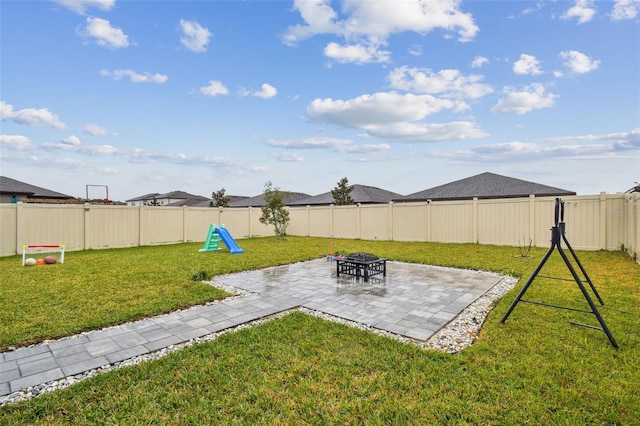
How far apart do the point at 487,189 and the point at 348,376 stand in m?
20.2

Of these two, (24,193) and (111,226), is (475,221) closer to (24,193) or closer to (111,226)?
(111,226)

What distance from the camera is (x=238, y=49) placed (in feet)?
35.1

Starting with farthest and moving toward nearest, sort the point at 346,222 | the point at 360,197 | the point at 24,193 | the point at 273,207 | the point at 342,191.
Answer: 1. the point at 342,191
2. the point at 360,197
3. the point at 24,193
4. the point at 346,222
5. the point at 273,207

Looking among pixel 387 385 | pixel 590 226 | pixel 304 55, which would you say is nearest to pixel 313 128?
pixel 304 55

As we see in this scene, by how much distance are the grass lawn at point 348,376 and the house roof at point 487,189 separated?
49.8 feet

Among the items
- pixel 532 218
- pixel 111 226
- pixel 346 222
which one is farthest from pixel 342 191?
pixel 111 226

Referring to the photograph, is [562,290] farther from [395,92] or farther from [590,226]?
[395,92]

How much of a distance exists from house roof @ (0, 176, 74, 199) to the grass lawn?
67.4 feet

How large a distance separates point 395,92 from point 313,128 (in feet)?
16.2

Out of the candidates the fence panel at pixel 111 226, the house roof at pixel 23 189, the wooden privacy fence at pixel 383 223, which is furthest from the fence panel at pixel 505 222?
the house roof at pixel 23 189

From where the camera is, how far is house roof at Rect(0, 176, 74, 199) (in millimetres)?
18964

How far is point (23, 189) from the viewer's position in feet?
65.0

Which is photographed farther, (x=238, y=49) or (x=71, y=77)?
(x=238, y=49)

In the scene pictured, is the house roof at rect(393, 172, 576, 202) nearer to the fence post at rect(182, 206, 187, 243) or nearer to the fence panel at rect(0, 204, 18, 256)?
the fence post at rect(182, 206, 187, 243)
